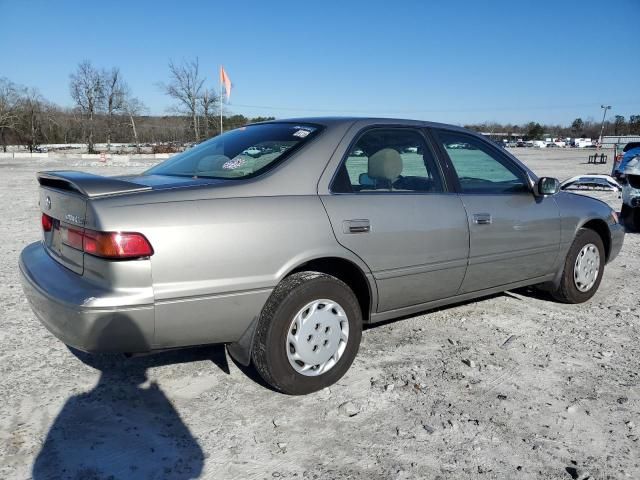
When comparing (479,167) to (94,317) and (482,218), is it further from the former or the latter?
(94,317)

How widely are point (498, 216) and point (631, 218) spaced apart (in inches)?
245

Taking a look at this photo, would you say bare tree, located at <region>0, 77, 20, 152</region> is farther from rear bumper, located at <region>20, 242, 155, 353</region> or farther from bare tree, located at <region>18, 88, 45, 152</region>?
rear bumper, located at <region>20, 242, 155, 353</region>

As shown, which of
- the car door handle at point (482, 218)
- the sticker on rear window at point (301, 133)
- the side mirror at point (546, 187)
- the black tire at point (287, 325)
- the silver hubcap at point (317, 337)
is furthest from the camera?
the side mirror at point (546, 187)

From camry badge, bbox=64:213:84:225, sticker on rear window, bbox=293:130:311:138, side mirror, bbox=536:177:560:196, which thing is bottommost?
camry badge, bbox=64:213:84:225

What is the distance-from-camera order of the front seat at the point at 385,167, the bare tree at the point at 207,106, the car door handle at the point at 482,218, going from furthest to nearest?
the bare tree at the point at 207,106
the car door handle at the point at 482,218
the front seat at the point at 385,167

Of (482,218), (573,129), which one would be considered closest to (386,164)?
(482,218)

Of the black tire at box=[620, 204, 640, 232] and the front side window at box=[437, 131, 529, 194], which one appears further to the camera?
the black tire at box=[620, 204, 640, 232]

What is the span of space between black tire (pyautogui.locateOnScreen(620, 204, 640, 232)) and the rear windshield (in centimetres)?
744

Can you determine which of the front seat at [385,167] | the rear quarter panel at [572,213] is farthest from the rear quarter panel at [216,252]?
the rear quarter panel at [572,213]

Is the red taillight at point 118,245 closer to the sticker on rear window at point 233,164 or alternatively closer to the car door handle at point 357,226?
the sticker on rear window at point 233,164

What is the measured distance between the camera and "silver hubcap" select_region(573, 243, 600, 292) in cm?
449

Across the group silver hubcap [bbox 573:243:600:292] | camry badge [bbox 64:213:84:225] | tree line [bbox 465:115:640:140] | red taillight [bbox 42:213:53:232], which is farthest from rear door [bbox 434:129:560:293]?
tree line [bbox 465:115:640:140]

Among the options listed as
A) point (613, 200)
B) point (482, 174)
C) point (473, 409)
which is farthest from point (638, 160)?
point (473, 409)

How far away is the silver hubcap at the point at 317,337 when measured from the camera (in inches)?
110
